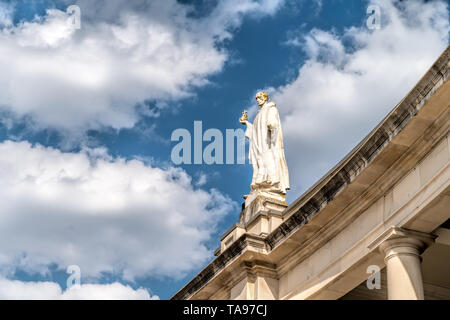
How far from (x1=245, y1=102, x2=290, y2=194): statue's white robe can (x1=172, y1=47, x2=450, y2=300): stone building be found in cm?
96

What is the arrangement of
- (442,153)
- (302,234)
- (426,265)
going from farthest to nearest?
(426,265) → (302,234) → (442,153)

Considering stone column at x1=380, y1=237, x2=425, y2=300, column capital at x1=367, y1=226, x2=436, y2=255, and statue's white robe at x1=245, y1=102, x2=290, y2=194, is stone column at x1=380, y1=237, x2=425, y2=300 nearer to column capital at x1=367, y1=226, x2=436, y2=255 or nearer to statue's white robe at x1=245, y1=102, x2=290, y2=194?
column capital at x1=367, y1=226, x2=436, y2=255

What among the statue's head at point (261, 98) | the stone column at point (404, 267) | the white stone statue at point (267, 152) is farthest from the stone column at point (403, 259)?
the statue's head at point (261, 98)

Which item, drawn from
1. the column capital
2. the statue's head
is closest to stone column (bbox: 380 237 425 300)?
the column capital

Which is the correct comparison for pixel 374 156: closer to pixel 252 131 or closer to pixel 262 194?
pixel 262 194

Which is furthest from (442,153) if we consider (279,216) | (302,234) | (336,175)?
(279,216)

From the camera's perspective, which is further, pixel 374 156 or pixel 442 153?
pixel 374 156

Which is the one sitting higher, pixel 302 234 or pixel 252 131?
pixel 252 131

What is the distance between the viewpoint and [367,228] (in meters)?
19.4

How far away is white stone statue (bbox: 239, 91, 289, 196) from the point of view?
25.0m

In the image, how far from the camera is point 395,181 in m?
18.6

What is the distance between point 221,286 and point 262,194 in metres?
3.19

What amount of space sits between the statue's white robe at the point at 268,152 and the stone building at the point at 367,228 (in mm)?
965

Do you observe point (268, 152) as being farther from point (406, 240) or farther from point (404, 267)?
point (404, 267)
